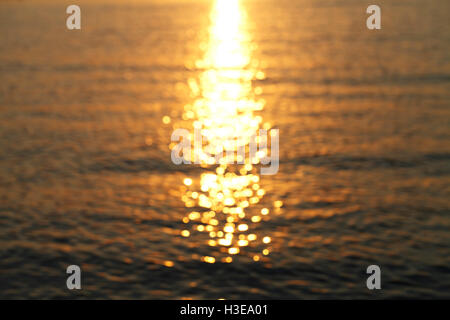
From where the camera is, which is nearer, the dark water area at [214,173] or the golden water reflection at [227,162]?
the dark water area at [214,173]

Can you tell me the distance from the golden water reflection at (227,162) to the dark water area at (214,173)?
19cm

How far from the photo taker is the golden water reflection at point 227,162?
20.4 m

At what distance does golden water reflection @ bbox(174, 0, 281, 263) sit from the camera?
20406 mm

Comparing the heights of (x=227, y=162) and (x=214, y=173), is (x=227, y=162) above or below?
above

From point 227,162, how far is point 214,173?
1.47m

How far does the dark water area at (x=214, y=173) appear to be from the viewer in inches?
707

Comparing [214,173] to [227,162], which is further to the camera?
[227,162]

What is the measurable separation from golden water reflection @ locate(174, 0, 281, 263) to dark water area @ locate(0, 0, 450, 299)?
0.19m

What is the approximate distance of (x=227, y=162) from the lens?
27.7 meters

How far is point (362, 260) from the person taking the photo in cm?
1853

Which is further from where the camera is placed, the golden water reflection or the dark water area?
the golden water reflection

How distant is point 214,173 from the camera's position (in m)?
26.4

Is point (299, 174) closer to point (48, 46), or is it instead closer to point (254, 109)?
point (254, 109)
